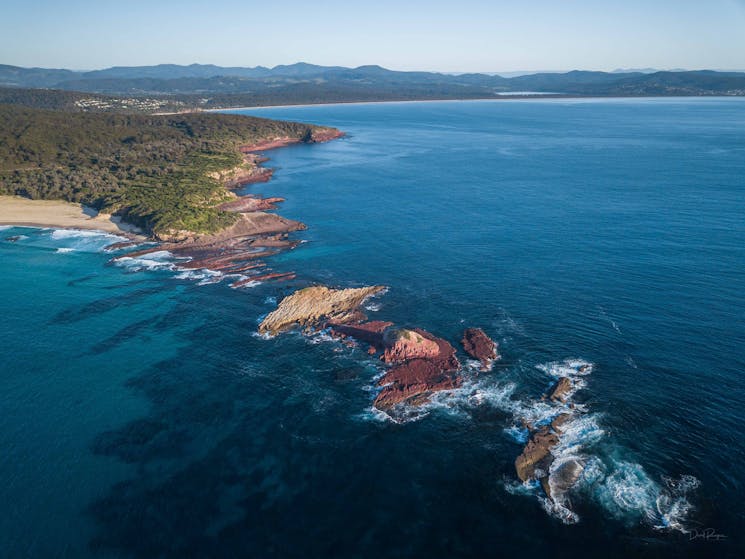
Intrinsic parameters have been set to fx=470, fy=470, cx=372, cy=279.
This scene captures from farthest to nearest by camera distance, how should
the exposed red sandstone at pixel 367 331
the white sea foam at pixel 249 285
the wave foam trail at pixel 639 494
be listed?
the white sea foam at pixel 249 285 → the exposed red sandstone at pixel 367 331 → the wave foam trail at pixel 639 494

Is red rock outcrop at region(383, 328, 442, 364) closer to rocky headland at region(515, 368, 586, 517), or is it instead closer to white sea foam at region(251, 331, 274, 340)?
rocky headland at region(515, 368, 586, 517)

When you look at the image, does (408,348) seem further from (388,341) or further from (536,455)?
(536,455)

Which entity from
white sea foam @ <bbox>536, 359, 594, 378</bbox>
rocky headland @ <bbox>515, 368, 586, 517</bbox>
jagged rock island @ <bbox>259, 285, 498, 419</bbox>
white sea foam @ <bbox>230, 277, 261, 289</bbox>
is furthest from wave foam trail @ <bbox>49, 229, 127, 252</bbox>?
rocky headland @ <bbox>515, 368, 586, 517</bbox>

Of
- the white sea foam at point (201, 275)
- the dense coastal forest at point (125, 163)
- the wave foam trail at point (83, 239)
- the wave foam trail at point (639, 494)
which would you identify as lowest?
the wave foam trail at point (639, 494)

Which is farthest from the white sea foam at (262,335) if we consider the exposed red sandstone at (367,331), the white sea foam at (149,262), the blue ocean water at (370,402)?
the white sea foam at (149,262)

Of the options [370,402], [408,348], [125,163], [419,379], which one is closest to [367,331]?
[408,348]

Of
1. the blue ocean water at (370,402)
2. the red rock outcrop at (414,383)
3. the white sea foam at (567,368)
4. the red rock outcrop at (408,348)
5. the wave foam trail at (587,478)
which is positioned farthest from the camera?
the red rock outcrop at (408,348)

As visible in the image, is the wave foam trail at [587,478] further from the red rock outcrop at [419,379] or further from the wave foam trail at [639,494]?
the red rock outcrop at [419,379]
